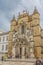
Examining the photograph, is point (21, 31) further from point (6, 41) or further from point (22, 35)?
point (6, 41)

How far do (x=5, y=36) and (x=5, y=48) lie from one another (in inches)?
141

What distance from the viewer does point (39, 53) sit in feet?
108

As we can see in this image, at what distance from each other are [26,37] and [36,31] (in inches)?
109

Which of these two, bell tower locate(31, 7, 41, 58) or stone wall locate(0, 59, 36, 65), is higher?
bell tower locate(31, 7, 41, 58)

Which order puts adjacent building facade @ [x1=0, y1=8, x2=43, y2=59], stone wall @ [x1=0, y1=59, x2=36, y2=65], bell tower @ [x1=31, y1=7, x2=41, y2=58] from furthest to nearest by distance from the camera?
adjacent building facade @ [x1=0, y1=8, x2=43, y2=59]
bell tower @ [x1=31, y1=7, x2=41, y2=58]
stone wall @ [x1=0, y1=59, x2=36, y2=65]

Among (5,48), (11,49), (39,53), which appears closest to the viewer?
(39,53)

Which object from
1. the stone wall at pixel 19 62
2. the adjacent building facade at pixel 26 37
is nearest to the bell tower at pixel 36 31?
the adjacent building facade at pixel 26 37

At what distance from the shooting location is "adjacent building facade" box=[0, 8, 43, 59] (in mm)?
33500

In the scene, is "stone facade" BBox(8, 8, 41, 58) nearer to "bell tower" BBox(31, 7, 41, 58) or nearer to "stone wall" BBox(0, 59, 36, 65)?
"bell tower" BBox(31, 7, 41, 58)

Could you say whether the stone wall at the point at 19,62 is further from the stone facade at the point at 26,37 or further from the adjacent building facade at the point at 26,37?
the stone facade at the point at 26,37

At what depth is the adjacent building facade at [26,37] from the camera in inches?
1319

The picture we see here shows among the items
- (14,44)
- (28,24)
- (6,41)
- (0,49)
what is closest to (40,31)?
(28,24)

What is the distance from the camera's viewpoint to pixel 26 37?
34.6 m

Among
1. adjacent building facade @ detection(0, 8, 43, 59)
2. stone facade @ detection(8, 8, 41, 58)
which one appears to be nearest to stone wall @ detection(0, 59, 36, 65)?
adjacent building facade @ detection(0, 8, 43, 59)
